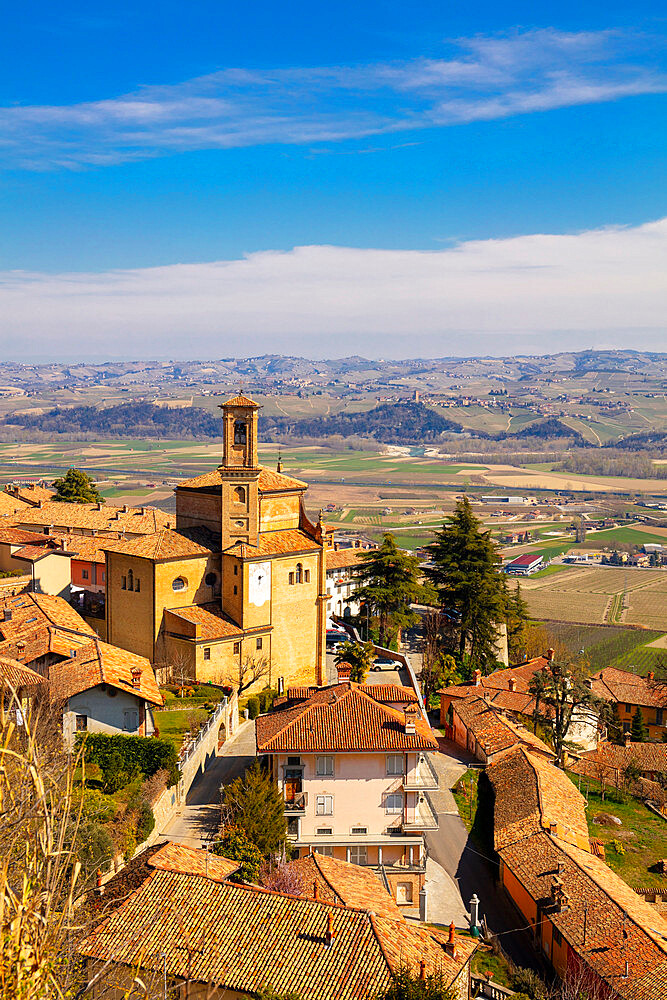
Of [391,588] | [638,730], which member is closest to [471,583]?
[391,588]

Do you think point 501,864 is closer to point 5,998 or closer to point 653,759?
point 653,759

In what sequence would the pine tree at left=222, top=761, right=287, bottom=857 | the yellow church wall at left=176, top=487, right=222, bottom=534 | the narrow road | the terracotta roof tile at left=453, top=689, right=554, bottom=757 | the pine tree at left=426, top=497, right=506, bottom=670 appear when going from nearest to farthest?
the pine tree at left=222, top=761, right=287, bottom=857, the narrow road, the terracotta roof tile at left=453, top=689, right=554, bottom=757, the yellow church wall at left=176, top=487, right=222, bottom=534, the pine tree at left=426, top=497, right=506, bottom=670

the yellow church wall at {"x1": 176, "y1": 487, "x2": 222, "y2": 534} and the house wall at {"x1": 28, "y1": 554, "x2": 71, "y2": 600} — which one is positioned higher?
the yellow church wall at {"x1": 176, "y1": 487, "x2": 222, "y2": 534}

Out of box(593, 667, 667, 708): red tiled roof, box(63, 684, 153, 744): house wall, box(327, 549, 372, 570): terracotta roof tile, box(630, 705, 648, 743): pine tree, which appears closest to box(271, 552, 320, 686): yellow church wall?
box(63, 684, 153, 744): house wall

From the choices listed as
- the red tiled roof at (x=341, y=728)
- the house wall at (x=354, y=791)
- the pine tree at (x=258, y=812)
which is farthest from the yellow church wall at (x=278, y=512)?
the pine tree at (x=258, y=812)

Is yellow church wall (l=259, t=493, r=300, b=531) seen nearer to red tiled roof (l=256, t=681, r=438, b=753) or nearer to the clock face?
the clock face

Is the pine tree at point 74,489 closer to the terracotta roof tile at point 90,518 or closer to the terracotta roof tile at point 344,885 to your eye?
the terracotta roof tile at point 90,518
